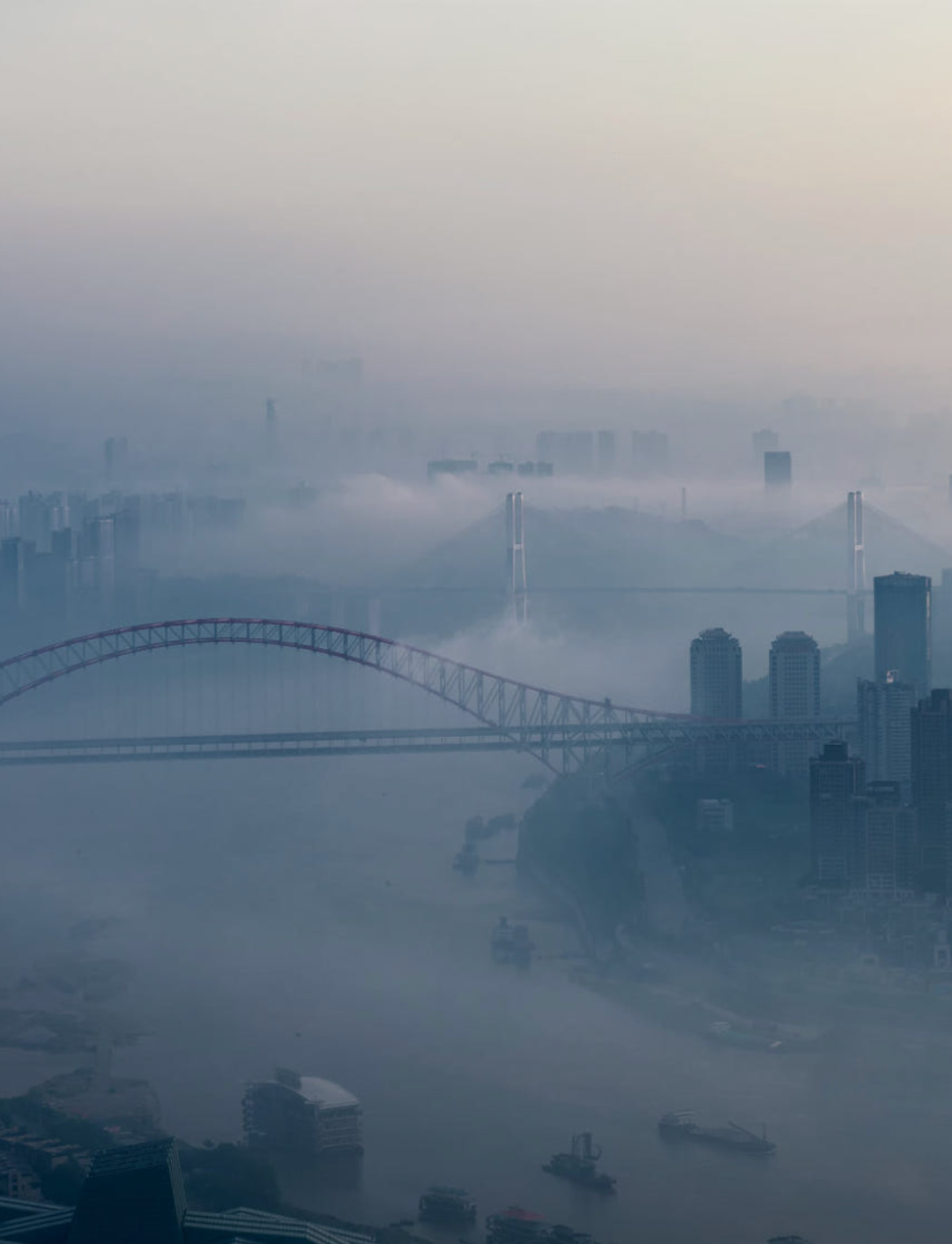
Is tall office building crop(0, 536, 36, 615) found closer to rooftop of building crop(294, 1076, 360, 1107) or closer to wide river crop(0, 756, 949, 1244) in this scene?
wide river crop(0, 756, 949, 1244)

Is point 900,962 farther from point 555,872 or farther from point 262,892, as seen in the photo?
point 262,892

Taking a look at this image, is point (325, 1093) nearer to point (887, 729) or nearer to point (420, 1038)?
point (420, 1038)

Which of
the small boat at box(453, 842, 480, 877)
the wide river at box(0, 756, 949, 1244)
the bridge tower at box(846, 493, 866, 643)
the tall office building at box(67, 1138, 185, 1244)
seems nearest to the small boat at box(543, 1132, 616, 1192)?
the wide river at box(0, 756, 949, 1244)

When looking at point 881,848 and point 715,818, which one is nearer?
point 881,848

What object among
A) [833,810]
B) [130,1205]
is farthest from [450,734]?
Result: [130,1205]

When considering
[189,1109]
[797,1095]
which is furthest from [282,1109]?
[797,1095]

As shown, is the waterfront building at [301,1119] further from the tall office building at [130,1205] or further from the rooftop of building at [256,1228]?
the tall office building at [130,1205]

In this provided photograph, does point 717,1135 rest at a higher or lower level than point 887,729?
lower

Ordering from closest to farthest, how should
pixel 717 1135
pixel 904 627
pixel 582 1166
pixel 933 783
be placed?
pixel 582 1166 < pixel 717 1135 < pixel 933 783 < pixel 904 627
